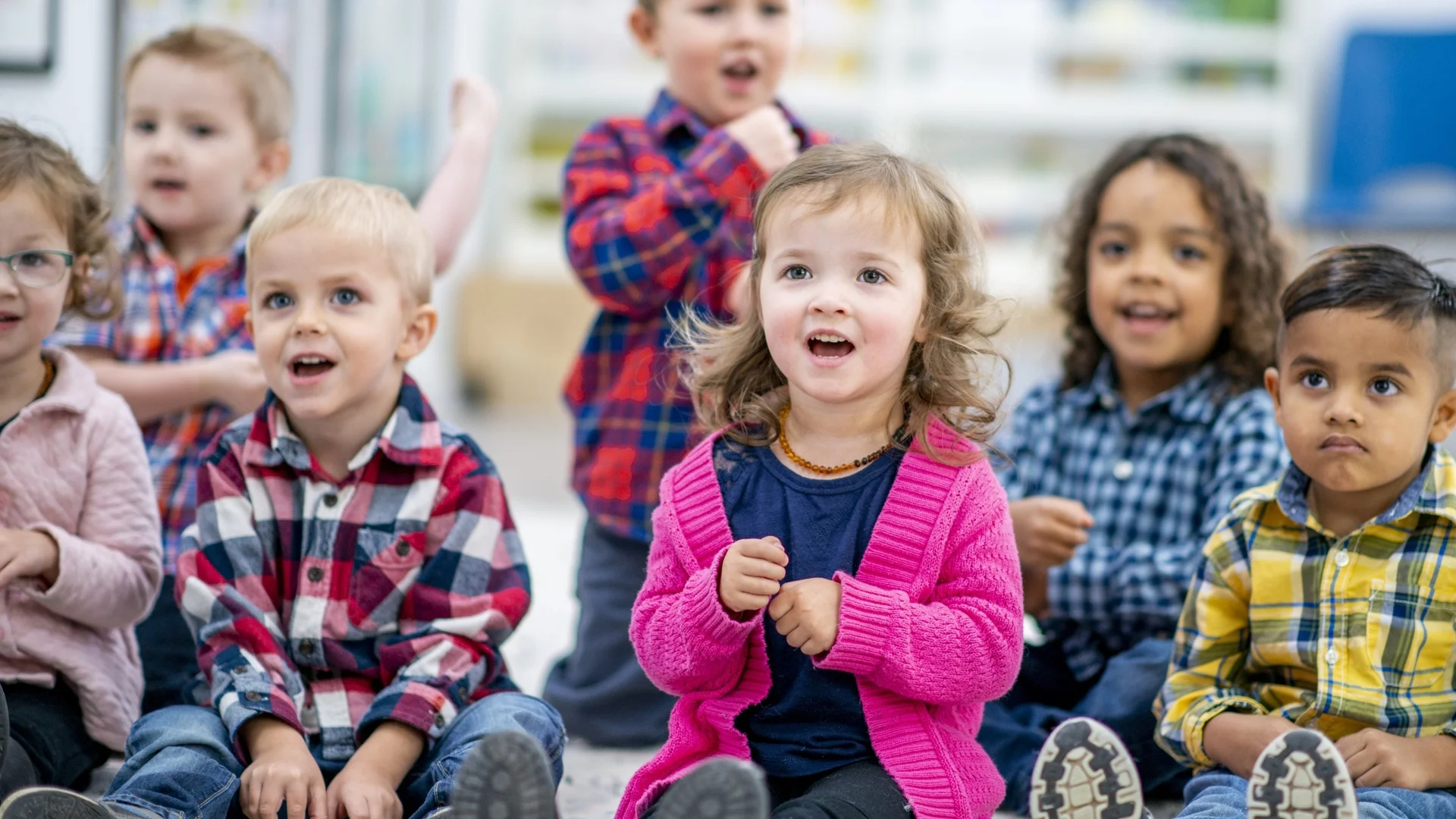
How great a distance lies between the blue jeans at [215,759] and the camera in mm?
1138

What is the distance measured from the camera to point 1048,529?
1.52 meters

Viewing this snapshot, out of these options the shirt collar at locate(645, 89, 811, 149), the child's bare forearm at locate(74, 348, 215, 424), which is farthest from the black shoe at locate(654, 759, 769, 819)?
the shirt collar at locate(645, 89, 811, 149)

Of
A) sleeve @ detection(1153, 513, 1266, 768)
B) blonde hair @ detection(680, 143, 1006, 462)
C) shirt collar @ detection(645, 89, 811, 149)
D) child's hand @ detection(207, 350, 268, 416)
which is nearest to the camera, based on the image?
blonde hair @ detection(680, 143, 1006, 462)

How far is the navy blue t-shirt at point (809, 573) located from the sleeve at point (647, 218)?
0.55 metres

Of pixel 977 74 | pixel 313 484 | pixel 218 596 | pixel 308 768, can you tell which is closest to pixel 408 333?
pixel 313 484

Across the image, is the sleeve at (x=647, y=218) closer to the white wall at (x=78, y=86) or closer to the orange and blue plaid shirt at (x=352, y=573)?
the orange and blue plaid shirt at (x=352, y=573)

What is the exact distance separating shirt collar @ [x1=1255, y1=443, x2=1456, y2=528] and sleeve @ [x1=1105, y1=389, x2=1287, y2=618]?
0.78 ft

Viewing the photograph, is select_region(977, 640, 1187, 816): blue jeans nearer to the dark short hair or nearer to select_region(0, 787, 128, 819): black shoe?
the dark short hair

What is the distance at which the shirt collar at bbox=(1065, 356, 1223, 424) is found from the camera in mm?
1647

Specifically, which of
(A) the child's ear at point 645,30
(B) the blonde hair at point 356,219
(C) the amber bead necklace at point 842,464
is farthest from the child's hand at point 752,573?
(A) the child's ear at point 645,30

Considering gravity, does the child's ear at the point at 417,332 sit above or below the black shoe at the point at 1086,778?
above

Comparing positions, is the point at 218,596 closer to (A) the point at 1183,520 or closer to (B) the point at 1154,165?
(A) the point at 1183,520

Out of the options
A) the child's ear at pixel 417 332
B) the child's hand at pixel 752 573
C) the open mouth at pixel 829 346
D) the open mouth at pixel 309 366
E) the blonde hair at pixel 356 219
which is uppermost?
the blonde hair at pixel 356 219

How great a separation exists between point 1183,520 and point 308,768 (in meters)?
0.96
